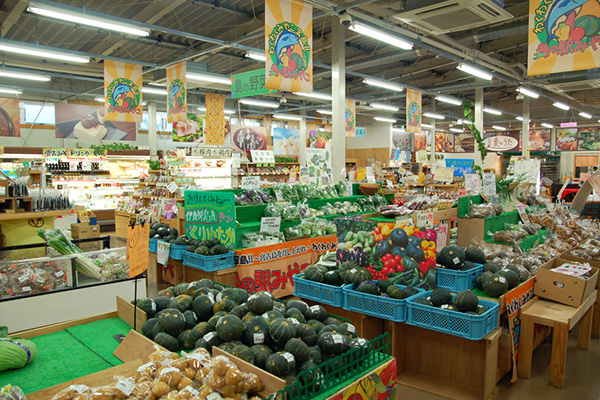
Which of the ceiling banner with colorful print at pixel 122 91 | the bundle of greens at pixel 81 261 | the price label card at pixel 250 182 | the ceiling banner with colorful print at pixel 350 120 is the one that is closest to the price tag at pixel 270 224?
the price label card at pixel 250 182

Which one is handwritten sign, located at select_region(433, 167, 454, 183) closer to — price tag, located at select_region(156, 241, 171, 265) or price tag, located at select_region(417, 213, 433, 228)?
price tag, located at select_region(417, 213, 433, 228)

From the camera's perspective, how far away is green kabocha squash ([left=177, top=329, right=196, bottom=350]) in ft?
7.32

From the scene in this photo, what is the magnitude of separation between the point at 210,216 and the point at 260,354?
12.4 ft

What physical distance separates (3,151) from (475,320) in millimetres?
13888

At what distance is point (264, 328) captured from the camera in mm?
2143

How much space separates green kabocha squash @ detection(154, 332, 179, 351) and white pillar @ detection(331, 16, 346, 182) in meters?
7.63

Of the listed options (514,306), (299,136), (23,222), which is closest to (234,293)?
(514,306)

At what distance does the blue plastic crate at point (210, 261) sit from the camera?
16.6ft

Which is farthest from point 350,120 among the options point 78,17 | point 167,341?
point 167,341

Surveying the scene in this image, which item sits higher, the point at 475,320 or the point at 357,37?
the point at 357,37

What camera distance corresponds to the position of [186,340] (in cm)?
224

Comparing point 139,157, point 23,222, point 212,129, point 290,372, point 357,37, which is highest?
point 357,37

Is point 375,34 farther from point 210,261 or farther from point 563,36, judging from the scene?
point 210,261

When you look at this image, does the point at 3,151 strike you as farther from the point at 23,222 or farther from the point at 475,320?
the point at 475,320
